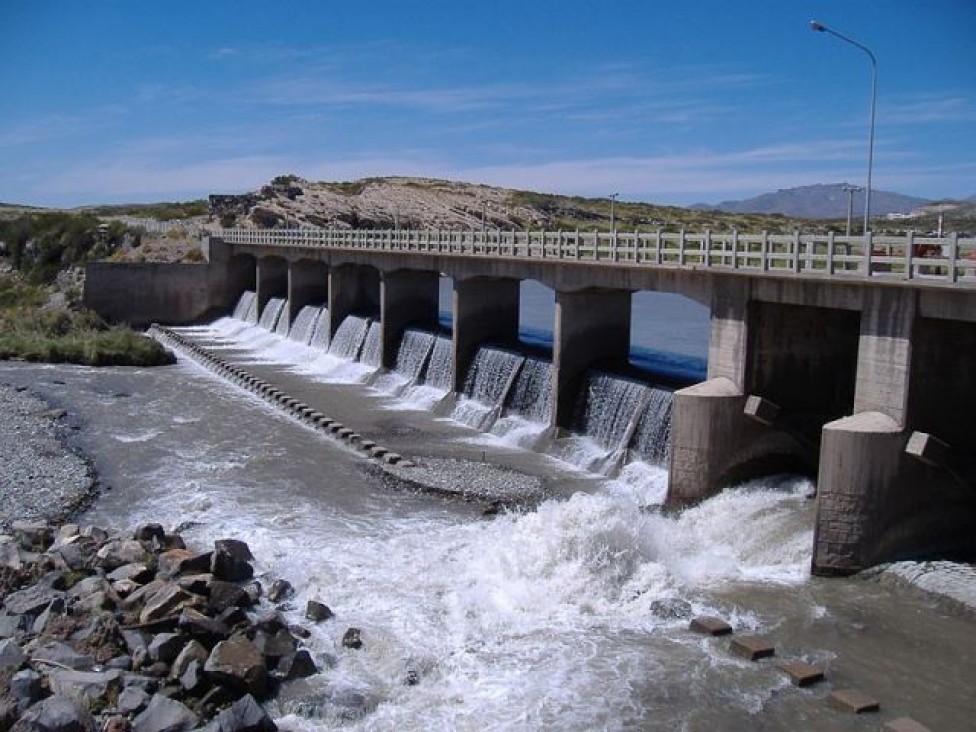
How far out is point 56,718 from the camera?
1201cm

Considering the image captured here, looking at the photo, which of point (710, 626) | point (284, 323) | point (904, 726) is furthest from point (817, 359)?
point (284, 323)

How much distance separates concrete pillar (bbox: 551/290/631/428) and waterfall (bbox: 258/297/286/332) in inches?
1200

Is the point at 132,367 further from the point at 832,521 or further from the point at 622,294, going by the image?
the point at 832,521

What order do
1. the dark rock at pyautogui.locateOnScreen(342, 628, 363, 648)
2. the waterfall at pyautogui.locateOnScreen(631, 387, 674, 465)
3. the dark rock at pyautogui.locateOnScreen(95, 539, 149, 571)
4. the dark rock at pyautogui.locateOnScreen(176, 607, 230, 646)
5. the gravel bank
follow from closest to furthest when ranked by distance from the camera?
the dark rock at pyautogui.locateOnScreen(176, 607, 230, 646)
the dark rock at pyautogui.locateOnScreen(342, 628, 363, 648)
the dark rock at pyautogui.locateOnScreen(95, 539, 149, 571)
the gravel bank
the waterfall at pyautogui.locateOnScreen(631, 387, 674, 465)

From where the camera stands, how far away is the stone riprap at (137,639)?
42.0 ft

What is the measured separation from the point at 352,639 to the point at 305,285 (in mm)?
43300

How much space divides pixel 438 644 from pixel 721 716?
4608 millimetres

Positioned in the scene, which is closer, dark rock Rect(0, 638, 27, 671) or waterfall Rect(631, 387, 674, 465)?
dark rock Rect(0, 638, 27, 671)

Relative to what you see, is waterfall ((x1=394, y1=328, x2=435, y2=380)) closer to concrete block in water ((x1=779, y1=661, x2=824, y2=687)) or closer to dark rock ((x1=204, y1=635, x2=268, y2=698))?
dark rock ((x1=204, y1=635, x2=268, y2=698))

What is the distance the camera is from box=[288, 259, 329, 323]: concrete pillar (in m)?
56.4

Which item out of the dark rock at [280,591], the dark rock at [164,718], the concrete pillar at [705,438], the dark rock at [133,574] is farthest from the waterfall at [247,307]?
the dark rock at [164,718]

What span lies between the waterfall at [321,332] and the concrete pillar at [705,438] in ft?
96.4

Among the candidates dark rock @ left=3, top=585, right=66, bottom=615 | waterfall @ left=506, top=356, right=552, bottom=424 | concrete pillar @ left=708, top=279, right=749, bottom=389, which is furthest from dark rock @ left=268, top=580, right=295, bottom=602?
waterfall @ left=506, top=356, right=552, bottom=424

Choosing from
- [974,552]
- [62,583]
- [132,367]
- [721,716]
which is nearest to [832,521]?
[974,552]
